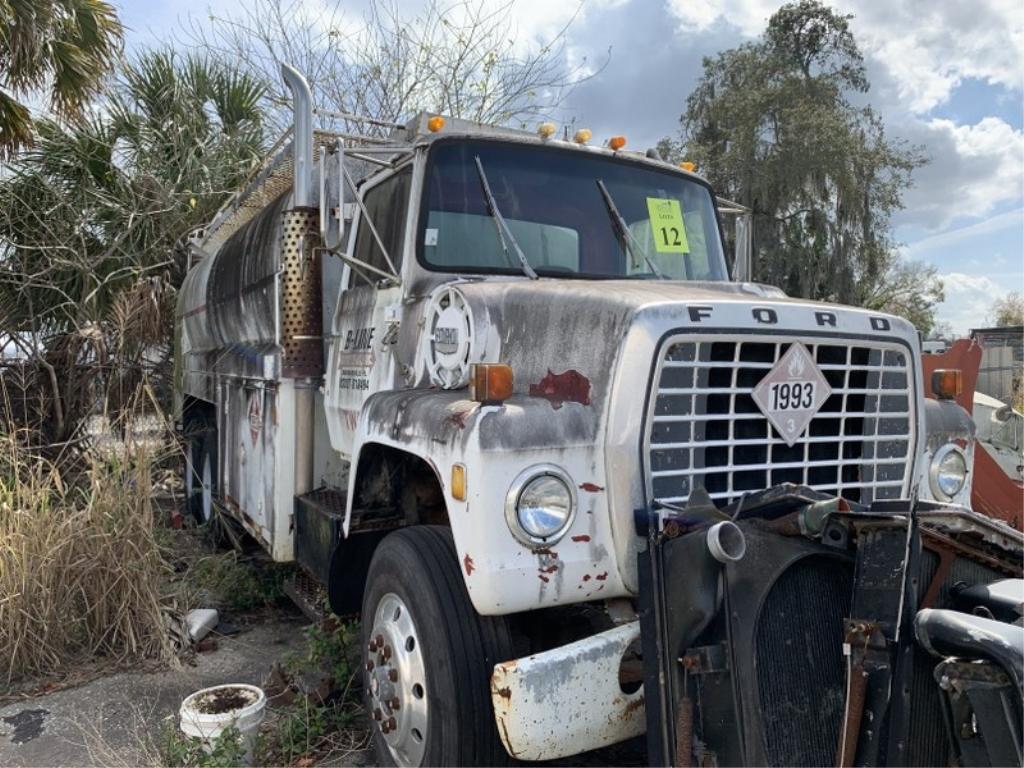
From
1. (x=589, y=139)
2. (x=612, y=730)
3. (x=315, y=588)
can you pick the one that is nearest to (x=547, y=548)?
(x=612, y=730)

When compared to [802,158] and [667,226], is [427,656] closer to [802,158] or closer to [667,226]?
[667,226]

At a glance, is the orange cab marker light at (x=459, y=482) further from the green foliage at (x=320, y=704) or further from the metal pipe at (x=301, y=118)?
the metal pipe at (x=301, y=118)

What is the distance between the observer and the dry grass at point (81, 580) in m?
4.64

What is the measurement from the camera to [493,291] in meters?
3.46

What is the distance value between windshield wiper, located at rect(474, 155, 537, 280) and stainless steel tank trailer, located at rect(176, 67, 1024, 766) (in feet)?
0.03

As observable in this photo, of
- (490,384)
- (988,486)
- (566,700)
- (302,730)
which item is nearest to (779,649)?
(566,700)

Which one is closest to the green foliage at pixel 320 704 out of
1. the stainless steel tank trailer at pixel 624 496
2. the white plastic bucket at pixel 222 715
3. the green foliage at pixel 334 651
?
the green foliage at pixel 334 651

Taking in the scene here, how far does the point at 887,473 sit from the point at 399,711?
6.87 ft

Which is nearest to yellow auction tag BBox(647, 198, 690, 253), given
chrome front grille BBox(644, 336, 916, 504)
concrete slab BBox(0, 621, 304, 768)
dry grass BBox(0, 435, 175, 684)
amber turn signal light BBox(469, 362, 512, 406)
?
chrome front grille BBox(644, 336, 916, 504)

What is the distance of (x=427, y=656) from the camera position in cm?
294

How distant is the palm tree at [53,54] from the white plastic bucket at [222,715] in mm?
6549

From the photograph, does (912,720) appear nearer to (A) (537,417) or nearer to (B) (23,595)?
(A) (537,417)

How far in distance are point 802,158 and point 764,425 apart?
742 inches

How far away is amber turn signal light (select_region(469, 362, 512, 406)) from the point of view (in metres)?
2.80
